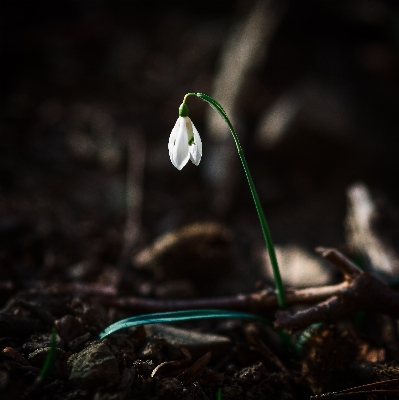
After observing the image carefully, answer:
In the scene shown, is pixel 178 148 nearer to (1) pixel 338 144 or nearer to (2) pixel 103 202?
(2) pixel 103 202

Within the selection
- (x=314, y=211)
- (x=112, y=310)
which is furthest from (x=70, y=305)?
(x=314, y=211)

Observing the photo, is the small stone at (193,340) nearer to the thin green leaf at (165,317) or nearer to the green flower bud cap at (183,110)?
the thin green leaf at (165,317)

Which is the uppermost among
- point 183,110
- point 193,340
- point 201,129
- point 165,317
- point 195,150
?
point 201,129

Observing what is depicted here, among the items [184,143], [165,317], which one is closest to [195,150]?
[184,143]

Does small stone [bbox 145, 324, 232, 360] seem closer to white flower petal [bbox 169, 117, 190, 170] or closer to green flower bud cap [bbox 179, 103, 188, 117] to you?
white flower petal [bbox 169, 117, 190, 170]

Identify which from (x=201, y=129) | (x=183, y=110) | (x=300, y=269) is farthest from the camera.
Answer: (x=201, y=129)

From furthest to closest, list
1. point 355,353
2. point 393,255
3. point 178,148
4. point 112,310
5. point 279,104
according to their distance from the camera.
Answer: point 279,104, point 393,255, point 112,310, point 355,353, point 178,148

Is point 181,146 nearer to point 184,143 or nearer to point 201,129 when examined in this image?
point 184,143
